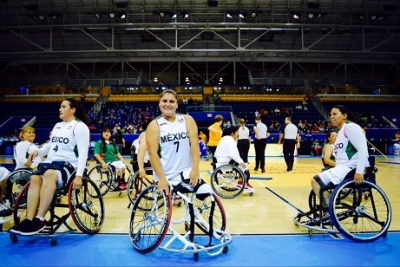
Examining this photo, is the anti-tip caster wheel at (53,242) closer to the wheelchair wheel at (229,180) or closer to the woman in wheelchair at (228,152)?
the wheelchair wheel at (229,180)

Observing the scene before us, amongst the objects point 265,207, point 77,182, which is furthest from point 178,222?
point 265,207

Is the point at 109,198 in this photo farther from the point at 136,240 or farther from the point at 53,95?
the point at 53,95

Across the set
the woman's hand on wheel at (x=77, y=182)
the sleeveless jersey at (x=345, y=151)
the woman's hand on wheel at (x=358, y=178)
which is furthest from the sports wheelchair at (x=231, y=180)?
the woman's hand on wheel at (x=77, y=182)

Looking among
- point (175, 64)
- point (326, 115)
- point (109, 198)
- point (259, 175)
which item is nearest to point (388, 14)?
point (326, 115)

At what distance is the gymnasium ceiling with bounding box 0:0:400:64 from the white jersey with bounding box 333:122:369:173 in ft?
48.6

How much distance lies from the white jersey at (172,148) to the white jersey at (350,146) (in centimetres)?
150

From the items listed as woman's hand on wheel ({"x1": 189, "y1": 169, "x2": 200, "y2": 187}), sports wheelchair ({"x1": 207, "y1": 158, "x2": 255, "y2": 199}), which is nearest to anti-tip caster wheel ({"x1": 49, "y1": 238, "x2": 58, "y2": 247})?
woman's hand on wheel ({"x1": 189, "y1": 169, "x2": 200, "y2": 187})

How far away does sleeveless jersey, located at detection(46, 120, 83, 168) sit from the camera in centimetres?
316

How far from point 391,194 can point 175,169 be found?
4.19 meters

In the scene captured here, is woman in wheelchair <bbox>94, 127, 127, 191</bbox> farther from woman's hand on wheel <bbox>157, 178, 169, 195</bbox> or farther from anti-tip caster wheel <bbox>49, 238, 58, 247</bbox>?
woman's hand on wheel <bbox>157, 178, 169, 195</bbox>

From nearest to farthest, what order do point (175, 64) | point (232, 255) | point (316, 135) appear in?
1. point (232, 255)
2. point (316, 135)
3. point (175, 64)

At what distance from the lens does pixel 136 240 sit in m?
2.77

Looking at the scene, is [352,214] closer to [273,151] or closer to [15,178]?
[15,178]

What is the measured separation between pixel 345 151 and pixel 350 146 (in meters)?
0.06
